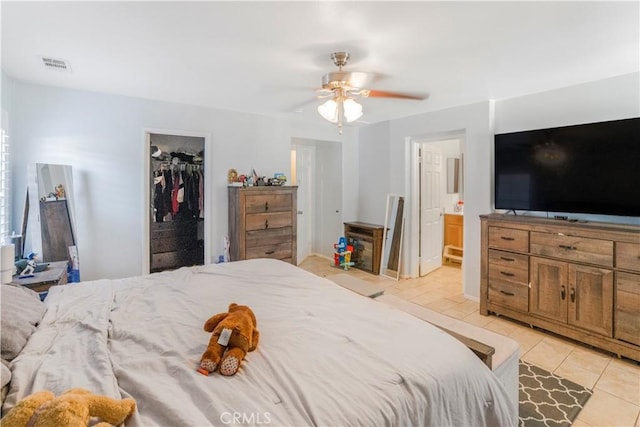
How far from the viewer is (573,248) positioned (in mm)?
2660

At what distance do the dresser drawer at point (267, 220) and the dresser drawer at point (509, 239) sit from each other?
7.75 ft

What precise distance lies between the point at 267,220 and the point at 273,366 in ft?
9.12

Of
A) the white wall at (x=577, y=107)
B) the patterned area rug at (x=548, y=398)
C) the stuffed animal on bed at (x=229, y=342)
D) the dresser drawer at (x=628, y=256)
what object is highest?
the white wall at (x=577, y=107)

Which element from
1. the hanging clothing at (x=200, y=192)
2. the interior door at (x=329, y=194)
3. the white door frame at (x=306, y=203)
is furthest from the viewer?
the white door frame at (x=306, y=203)

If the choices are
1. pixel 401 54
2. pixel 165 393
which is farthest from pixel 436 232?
pixel 165 393

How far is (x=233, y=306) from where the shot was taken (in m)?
1.46

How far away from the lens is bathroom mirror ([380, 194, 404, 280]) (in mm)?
4625

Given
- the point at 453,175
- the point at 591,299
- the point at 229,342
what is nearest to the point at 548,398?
the point at 591,299

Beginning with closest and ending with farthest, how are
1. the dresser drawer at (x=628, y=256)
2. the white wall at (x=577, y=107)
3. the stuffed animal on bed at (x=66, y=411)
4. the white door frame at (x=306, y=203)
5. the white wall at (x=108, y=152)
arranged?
the stuffed animal on bed at (x=66, y=411)
the dresser drawer at (x=628, y=256)
the white wall at (x=577, y=107)
the white wall at (x=108, y=152)
the white door frame at (x=306, y=203)

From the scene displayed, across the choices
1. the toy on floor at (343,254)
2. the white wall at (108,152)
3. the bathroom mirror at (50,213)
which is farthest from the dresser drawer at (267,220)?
the bathroom mirror at (50,213)

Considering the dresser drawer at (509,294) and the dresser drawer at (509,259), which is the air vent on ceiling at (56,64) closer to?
the dresser drawer at (509,259)

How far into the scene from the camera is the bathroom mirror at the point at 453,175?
552 centimetres

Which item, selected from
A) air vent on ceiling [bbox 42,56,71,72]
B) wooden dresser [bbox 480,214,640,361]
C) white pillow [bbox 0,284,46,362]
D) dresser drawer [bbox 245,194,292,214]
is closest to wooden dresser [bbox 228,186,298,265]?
dresser drawer [bbox 245,194,292,214]

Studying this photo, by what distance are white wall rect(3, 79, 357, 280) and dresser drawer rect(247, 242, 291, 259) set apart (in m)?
0.56
